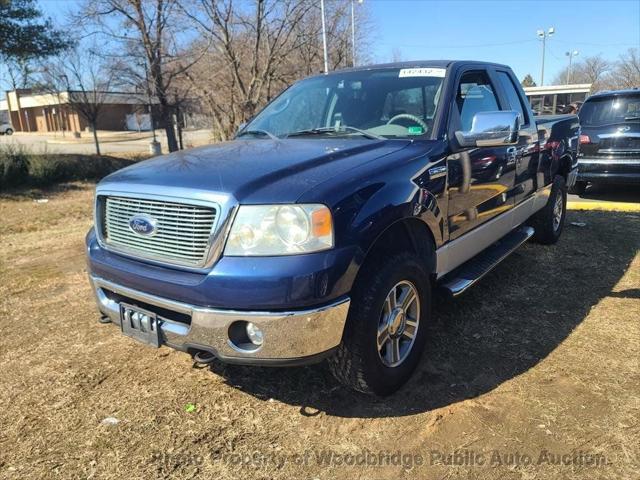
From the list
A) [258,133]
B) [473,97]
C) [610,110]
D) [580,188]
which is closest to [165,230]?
[258,133]

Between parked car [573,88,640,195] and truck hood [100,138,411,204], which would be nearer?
truck hood [100,138,411,204]

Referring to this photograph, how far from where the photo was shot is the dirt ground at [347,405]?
2.52m

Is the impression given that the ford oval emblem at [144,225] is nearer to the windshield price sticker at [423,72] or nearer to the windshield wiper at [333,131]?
the windshield wiper at [333,131]

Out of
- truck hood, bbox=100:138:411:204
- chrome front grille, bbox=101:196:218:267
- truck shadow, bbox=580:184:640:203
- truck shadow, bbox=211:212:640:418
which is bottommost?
truck shadow, bbox=580:184:640:203

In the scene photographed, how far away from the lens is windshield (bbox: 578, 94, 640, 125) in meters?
8.30

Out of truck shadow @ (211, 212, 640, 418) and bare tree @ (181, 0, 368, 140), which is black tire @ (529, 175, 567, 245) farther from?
bare tree @ (181, 0, 368, 140)

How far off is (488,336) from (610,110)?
257 inches

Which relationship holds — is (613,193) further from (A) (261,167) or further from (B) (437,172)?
(A) (261,167)

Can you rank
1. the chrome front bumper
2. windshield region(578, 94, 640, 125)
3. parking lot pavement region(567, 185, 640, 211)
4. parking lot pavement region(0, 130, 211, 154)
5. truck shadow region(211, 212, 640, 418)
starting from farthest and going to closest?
parking lot pavement region(0, 130, 211, 154) → windshield region(578, 94, 640, 125) → parking lot pavement region(567, 185, 640, 211) → truck shadow region(211, 212, 640, 418) → the chrome front bumper

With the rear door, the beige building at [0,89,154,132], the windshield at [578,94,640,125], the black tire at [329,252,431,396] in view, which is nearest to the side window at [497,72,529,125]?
the rear door

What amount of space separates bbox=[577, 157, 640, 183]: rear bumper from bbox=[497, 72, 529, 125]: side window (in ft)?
14.0

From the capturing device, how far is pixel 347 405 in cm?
300

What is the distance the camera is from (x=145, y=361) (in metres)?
3.56

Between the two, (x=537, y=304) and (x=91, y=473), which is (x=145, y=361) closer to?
(x=91, y=473)
